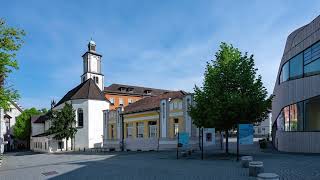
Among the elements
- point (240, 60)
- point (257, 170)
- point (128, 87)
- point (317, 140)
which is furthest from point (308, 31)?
point (128, 87)

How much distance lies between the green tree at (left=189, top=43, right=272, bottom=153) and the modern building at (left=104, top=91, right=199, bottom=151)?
9.00 metres

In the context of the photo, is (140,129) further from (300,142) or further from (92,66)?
(92,66)

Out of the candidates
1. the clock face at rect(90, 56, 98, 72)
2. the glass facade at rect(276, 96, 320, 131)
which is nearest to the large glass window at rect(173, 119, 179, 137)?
the glass facade at rect(276, 96, 320, 131)

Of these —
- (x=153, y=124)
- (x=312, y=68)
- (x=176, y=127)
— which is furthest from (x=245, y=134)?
(x=153, y=124)

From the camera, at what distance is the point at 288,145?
1077 inches

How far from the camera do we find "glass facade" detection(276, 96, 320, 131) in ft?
80.9

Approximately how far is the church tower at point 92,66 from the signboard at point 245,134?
205ft

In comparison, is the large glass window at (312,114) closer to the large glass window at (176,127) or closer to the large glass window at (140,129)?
the large glass window at (176,127)

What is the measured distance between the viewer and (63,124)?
59594 millimetres

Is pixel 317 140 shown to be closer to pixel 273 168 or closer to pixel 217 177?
pixel 273 168

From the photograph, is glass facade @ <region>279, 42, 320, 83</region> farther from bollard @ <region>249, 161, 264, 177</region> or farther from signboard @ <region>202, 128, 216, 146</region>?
bollard @ <region>249, 161, 264, 177</region>

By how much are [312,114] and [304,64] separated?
380 cm

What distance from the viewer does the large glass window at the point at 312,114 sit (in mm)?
24484

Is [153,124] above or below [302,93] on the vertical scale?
below
